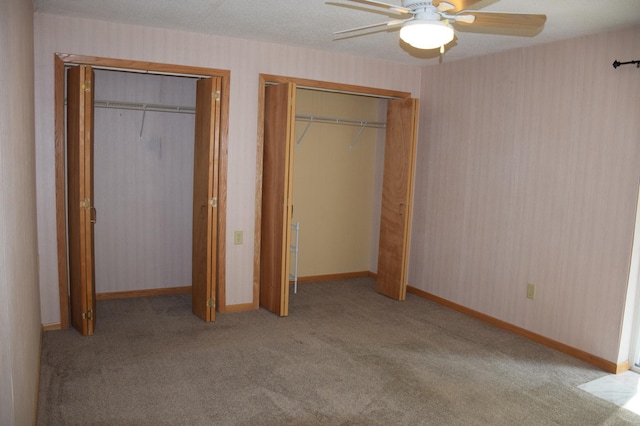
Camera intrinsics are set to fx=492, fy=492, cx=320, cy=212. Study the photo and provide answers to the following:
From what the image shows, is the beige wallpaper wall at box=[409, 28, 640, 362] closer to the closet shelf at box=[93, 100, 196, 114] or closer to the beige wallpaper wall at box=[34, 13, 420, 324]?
the beige wallpaper wall at box=[34, 13, 420, 324]

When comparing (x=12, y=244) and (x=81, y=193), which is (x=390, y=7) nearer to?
(x=12, y=244)

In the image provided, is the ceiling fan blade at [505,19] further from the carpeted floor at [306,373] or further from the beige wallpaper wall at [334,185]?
the beige wallpaper wall at [334,185]

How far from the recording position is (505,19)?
7.79ft

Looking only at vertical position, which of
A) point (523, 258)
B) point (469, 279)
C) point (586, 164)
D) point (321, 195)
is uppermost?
point (586, 164)

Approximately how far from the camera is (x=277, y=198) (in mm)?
4469

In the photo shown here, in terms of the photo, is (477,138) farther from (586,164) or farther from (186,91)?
(186,91)

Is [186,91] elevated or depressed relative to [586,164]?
elevated

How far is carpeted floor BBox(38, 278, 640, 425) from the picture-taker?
2.86m

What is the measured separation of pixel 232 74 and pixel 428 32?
2.49 m

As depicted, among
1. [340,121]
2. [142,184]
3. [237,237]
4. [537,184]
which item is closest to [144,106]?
[142,184]

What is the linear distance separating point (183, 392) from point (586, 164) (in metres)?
3.30

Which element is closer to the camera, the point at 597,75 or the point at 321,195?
the point at 597,75

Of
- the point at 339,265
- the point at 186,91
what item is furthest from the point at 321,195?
the point at 186,91

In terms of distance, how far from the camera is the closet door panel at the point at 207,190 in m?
4.19
